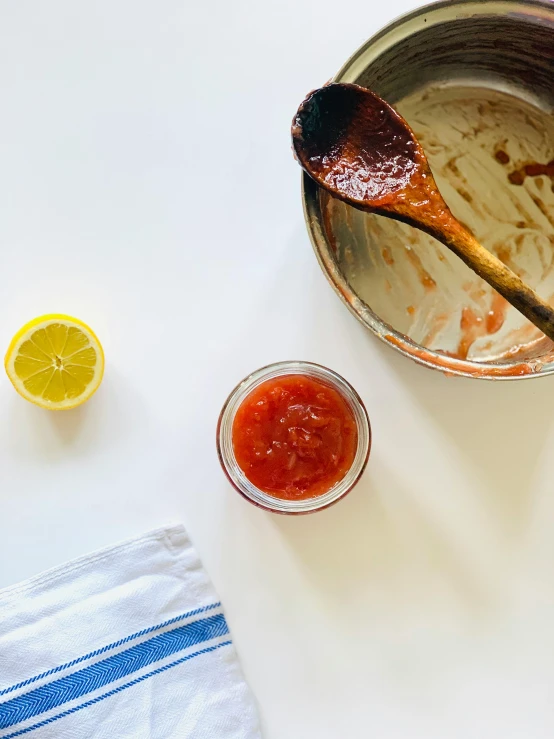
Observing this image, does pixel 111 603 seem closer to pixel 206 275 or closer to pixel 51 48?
pixel 206 275

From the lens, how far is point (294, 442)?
0.99 m

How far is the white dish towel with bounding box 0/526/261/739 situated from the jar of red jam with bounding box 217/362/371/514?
0.57 feet

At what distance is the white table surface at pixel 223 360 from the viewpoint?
106 cm

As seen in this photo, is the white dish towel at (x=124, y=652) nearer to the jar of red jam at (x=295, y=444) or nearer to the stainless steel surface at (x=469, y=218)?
the jar of red jam at (x=295, y=444)

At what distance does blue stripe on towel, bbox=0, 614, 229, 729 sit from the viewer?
0.99 metres

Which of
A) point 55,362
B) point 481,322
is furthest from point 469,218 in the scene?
point 55,362

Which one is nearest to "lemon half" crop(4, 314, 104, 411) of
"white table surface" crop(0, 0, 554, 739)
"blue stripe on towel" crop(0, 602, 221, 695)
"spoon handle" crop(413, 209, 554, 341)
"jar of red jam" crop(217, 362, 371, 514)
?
"white table surface" crop(0, 0, 554, 739)

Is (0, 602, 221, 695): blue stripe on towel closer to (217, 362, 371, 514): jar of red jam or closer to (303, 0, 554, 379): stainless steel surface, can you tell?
(217, 362, 371, 514): jar of red jam

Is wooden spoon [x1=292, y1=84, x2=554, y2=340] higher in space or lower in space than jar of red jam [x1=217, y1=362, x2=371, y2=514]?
higher

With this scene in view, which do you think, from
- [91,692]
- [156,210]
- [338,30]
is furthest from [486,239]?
[91,692]

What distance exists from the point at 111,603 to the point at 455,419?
0.65m

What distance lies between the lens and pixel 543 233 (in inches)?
41.9

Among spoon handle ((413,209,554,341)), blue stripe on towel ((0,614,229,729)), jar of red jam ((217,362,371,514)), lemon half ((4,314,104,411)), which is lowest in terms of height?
blue stripe on towel ((0,614,229,729))

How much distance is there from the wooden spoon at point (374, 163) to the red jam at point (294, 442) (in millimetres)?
309
